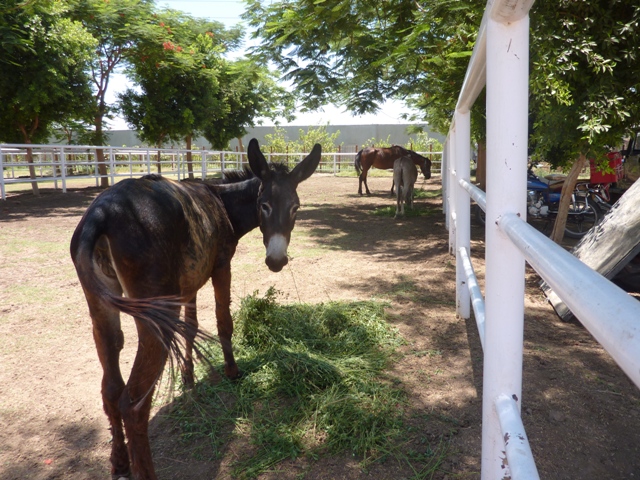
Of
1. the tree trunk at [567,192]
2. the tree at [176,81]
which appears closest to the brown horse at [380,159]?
the tree at [176,81]

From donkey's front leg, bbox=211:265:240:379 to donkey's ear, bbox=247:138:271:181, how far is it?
2.15 ft

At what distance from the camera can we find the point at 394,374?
296 cm

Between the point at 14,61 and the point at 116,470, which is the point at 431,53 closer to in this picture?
the point at 116,470

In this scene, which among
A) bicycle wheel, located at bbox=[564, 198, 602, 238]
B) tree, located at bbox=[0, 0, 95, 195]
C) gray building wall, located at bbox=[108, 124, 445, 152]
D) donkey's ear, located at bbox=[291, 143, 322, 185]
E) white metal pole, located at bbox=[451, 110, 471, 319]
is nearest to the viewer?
donkey's ear, located at bbox=[291, 143, 322, 185]

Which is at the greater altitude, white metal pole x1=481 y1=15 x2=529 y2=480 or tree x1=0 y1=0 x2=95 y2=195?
tree x1=0 y1=0 x2=95 y2=195

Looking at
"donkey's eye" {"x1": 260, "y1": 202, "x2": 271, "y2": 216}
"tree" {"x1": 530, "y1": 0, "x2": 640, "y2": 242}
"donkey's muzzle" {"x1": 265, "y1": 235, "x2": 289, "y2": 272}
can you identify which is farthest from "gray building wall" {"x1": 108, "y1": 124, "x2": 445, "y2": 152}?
"donkey's muzzle" {"x1": 265, "y1": 235, "x2": 289, "y2": 272}

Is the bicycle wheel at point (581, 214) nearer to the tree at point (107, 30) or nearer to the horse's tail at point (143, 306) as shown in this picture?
the horse's tail at point (143, 306)

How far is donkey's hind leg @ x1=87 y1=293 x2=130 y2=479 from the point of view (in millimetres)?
2105

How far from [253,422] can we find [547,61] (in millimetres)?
3522

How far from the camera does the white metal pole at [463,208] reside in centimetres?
357

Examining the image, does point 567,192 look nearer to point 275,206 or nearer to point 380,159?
point 275,206

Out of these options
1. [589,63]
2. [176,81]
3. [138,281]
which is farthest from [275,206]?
[176,81]

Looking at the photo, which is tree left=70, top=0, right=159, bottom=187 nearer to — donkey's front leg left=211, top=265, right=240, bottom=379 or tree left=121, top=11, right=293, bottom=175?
tree left=121, top=11, right=293, bottom=175

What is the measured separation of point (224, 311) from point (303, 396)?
2.61 feet
